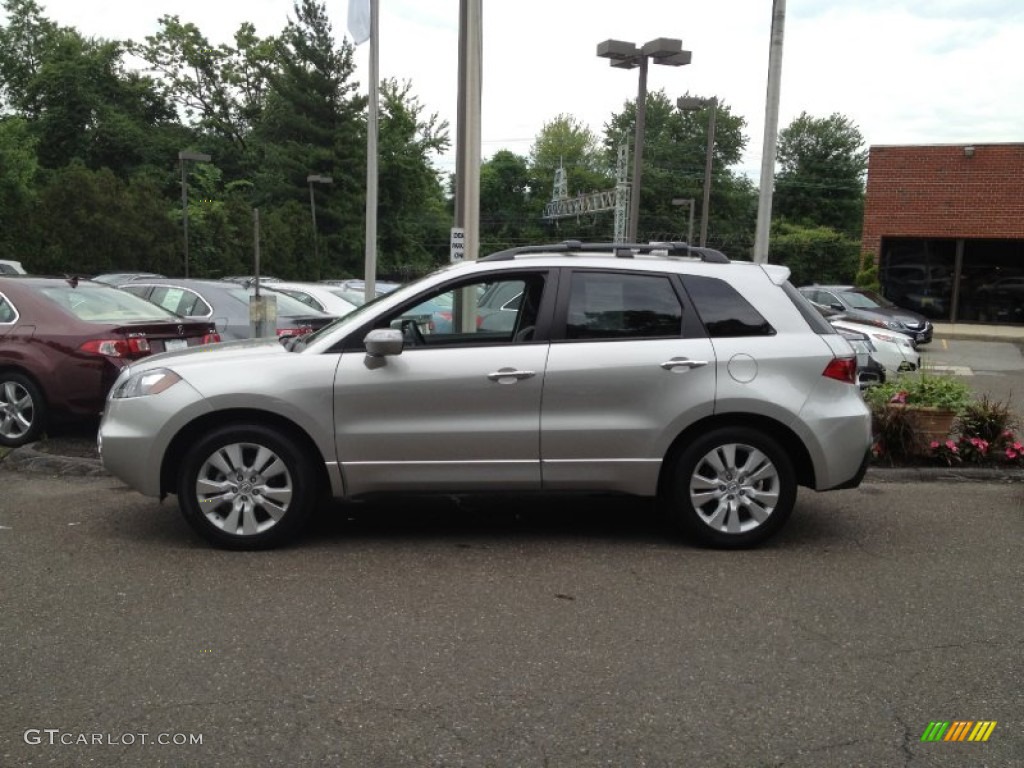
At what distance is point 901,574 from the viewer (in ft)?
17.7

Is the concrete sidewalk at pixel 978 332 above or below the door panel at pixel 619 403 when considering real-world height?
below

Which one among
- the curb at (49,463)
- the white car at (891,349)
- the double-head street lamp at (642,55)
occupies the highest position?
the double-head street lamp at (642,55)

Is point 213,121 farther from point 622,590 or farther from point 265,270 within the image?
point 622,590

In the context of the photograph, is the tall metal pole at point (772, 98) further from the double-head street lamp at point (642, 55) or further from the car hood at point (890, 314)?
the car hood at point (890, 314)

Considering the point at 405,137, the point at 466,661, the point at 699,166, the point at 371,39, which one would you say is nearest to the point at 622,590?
the point at 466,661

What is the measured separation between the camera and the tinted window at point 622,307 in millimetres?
5730

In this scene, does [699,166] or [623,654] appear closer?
[623,654]

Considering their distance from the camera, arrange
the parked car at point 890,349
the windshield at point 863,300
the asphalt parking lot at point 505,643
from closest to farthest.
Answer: the asphalt parking lot at point 505,643 → the parked car at point 890,349 → the windshield at point 863,300

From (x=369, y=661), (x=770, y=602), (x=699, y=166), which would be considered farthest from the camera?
(x=699, y=166)

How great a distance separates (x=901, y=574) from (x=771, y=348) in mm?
1490

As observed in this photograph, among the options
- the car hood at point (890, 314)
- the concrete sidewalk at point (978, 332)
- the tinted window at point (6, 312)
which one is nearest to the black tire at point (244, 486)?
the tinted window at point (6, 312)

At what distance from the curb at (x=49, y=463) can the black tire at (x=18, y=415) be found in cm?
20

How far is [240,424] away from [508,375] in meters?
1.62

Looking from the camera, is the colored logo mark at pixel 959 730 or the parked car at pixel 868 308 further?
the parked car at pixel 868 308
